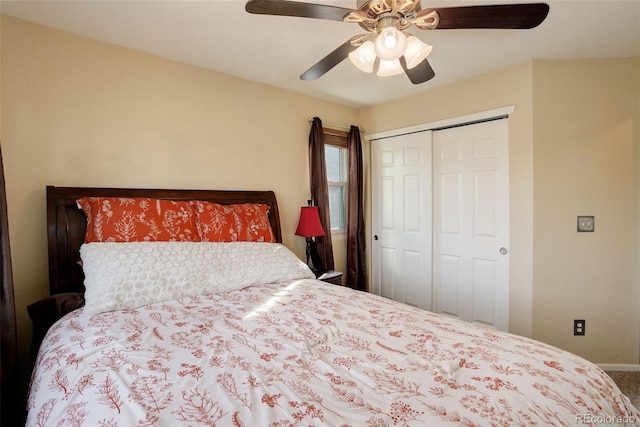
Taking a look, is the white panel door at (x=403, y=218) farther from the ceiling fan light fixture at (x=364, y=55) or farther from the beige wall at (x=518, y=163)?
the ceiling fan light fixture at (x=364, y=55)

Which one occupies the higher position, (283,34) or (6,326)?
(283,34)

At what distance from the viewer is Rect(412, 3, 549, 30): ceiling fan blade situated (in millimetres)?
1312

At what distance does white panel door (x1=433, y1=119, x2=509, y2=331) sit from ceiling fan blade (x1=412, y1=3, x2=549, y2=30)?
1.44 m

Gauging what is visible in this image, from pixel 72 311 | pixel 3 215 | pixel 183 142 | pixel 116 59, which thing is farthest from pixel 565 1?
pixel 72 311

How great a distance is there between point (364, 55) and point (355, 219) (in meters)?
2.12

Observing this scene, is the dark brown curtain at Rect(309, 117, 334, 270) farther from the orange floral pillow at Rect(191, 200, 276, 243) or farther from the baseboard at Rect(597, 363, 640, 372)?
the baseboard at Rect(597, 363, 640, 372)

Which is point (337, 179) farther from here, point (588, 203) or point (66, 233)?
point (66, 233)

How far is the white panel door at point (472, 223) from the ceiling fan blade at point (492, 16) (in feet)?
4.72

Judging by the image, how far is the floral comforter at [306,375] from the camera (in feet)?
2.81

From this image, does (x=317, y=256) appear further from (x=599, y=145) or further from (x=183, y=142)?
(x=599, y=145)

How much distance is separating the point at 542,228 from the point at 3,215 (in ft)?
10.8

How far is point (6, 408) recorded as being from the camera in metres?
1.40

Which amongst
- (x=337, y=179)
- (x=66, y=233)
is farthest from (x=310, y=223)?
(x=66, y=233)

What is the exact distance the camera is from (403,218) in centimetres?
344
